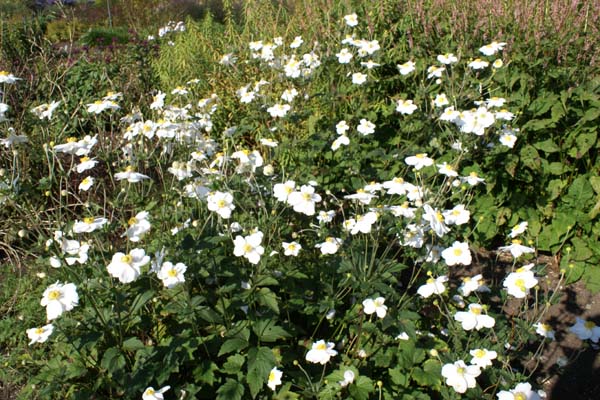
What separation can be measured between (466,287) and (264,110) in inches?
82.8

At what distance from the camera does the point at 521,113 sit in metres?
2.98

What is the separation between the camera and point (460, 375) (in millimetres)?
1702

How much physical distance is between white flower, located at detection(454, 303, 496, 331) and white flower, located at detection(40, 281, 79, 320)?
1.31 metres

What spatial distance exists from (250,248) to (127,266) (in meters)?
0.43

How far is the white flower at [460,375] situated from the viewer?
1688 mm

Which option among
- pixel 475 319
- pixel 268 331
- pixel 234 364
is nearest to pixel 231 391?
pixel 234 364

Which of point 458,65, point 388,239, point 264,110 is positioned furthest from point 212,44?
point 388,239

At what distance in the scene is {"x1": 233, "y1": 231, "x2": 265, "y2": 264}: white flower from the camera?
1.89 meters

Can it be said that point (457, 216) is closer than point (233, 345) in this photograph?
No

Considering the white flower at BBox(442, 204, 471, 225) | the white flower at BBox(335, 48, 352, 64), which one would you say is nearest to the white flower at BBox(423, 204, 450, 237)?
the white flower at BBox(442, 204, 471, 225)

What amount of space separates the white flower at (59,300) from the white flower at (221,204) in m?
0.57

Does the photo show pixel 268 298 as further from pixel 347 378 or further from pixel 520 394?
pixel 520 394

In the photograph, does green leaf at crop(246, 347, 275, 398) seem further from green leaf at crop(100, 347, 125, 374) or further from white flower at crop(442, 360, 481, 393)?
white flower at crop(442, 360, 481, 393)

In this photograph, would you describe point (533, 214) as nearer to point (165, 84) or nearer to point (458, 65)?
point (458, 65)
